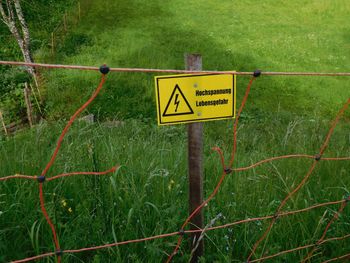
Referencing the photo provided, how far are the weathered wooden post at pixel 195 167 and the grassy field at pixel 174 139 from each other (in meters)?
0.11

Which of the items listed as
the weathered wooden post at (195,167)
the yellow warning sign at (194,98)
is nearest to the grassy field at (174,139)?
the weathered wooden post at (195,167)

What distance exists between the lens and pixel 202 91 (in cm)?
205

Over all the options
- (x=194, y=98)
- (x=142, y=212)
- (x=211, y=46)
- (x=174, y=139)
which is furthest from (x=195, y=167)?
(x=211, y=46)

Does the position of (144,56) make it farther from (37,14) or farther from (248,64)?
(37,14)

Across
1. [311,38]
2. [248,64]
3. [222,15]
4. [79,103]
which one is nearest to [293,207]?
[79,103]

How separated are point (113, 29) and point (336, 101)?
858 centimetres

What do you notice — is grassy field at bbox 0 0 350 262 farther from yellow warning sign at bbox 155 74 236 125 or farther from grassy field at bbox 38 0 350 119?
yellow warning sign at bbox 155 74 236 125

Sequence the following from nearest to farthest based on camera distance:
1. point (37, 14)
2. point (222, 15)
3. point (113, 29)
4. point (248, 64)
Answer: point (248, 64)
point (37, 14)
point (113, 29)
point (222, 15)

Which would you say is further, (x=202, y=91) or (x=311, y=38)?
(x=311, y=38)

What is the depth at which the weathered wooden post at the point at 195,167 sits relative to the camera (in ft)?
6.74

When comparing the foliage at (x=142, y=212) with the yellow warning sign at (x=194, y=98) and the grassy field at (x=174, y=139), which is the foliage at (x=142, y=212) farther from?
the yellow warning sign at (x=194, y=98)

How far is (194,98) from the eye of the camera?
2.05 metres

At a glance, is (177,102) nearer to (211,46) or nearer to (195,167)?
(195,167)

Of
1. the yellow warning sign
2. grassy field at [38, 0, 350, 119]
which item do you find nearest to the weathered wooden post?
the yellow warning sign
